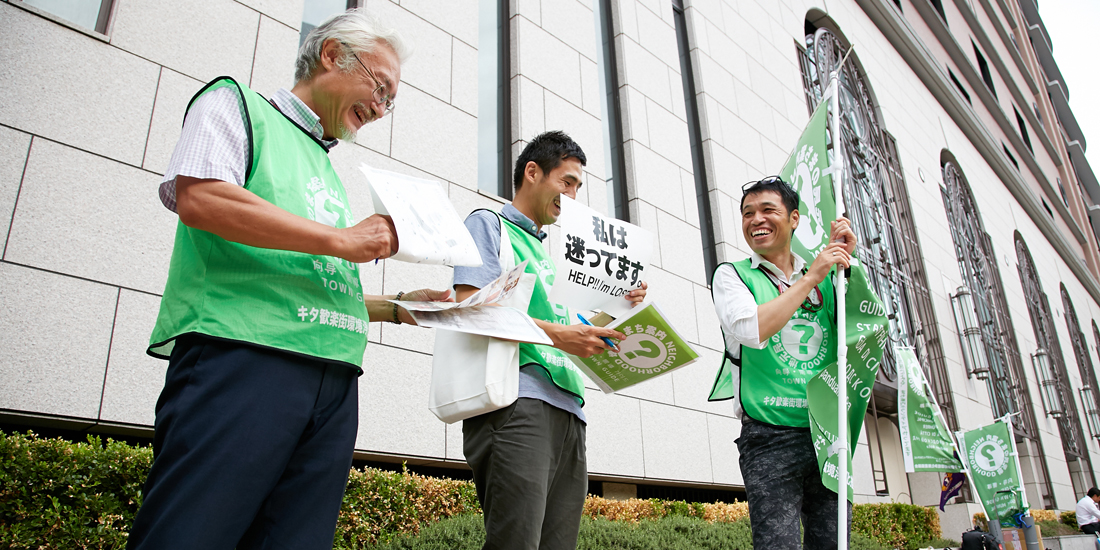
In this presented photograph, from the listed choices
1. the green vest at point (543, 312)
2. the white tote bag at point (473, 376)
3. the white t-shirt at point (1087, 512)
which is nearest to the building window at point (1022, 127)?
the white t-shirt at point (1087, 512)

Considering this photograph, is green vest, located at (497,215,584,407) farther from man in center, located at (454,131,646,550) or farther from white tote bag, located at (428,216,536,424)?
white tote bag, located at (428,216,536,424)

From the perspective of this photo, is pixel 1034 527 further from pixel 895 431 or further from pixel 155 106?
pixel 155 106

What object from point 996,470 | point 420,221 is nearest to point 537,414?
point 420,221

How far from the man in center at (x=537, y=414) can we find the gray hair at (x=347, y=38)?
687 millimetres

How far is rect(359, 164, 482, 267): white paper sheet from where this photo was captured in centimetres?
142

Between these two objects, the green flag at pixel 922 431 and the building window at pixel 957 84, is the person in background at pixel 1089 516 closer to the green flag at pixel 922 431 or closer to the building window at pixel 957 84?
the green flag at pixel 922 431

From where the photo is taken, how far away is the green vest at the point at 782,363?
2.36 m

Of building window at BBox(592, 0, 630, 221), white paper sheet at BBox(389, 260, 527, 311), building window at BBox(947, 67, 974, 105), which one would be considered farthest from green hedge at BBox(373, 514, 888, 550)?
building window at BBox(947, 67, 974, 105)

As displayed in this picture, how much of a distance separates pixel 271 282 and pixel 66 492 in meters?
2.07

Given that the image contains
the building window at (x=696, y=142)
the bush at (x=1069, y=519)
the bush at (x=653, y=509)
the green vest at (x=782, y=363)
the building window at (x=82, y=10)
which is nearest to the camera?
the green vest at (x=782, y=363)

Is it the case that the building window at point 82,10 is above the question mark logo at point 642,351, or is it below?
above

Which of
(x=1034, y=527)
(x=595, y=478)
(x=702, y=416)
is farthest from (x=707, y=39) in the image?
(x=1034, y=527)

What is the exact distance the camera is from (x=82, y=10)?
4.06 m

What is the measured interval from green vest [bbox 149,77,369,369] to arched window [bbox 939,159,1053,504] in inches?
621
